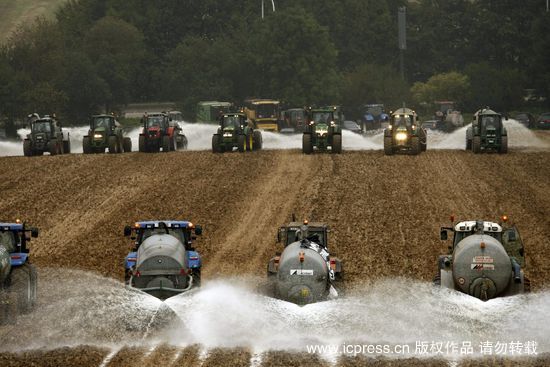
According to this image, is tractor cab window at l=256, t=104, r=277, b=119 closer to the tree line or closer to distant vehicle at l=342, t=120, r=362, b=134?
distant vehicle at l=342, t=120, r=362, b=134

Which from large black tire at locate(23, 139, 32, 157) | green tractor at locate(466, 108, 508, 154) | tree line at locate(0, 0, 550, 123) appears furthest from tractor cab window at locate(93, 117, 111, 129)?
tree line at locate(0, 0, 550, 123)

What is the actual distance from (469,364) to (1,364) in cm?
884

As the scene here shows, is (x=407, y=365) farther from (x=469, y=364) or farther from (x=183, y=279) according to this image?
(x=183, y=279)

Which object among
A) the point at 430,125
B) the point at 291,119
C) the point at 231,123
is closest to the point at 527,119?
the point at 430,125

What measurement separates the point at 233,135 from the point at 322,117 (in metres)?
5.12

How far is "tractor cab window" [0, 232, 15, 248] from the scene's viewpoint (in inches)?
995

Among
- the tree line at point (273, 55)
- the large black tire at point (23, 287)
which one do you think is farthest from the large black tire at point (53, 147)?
the large black tire at point (23, 287)

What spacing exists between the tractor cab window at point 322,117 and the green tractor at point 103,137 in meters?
11.9

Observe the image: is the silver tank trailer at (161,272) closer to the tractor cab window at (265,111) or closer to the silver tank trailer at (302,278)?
the silver tank trailer at (302,278)

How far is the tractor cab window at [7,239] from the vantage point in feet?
82.9

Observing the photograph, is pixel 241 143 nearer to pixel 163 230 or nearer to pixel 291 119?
pixel 291 119

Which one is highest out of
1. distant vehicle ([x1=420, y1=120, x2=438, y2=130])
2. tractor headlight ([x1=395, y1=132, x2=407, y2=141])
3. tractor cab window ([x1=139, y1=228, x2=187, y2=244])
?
tractor cab window ([x1=139, y1=228, x2=187, y2=244])

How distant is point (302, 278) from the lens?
23562 millimetres

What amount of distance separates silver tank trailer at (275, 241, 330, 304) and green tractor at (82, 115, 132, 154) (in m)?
42.2
